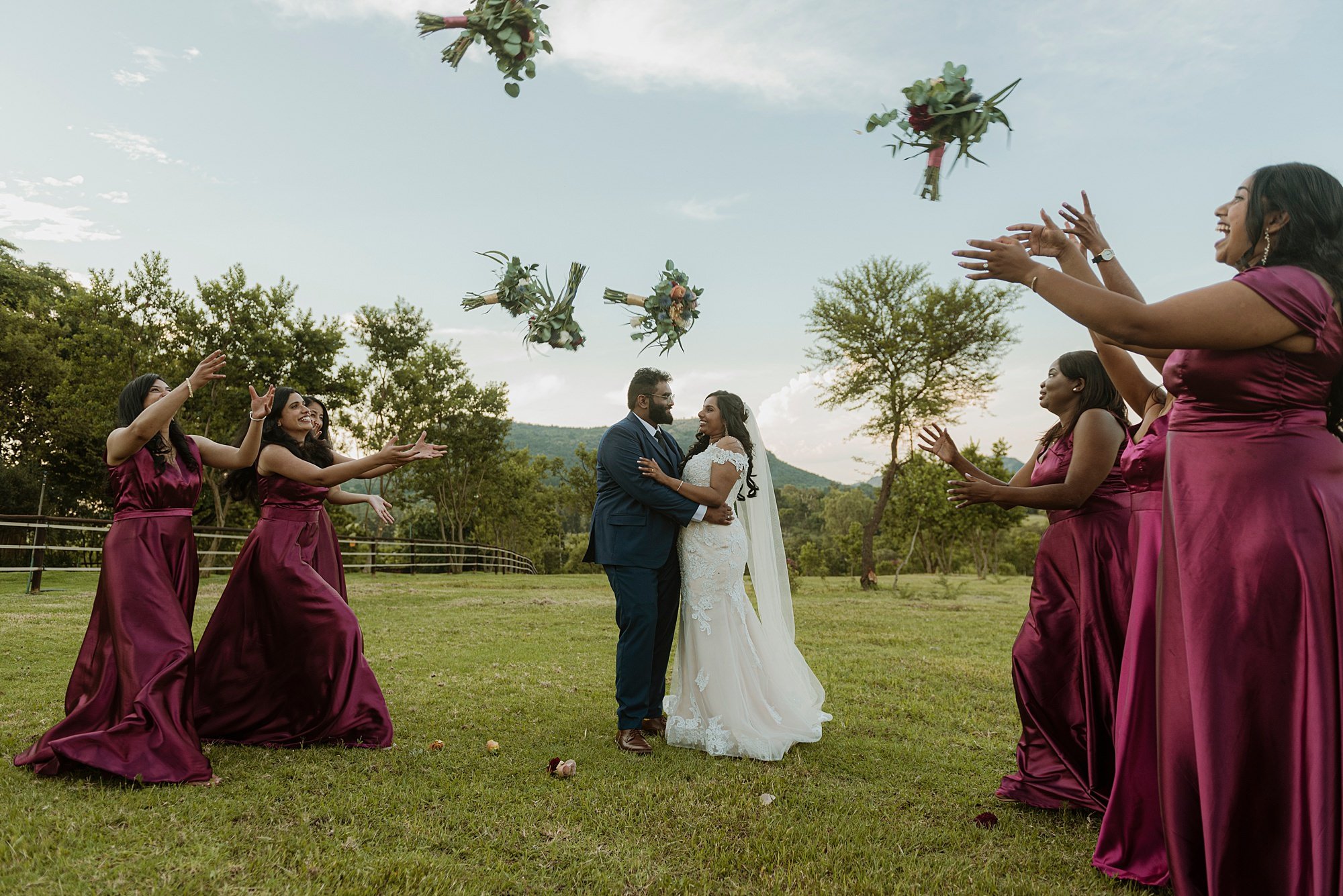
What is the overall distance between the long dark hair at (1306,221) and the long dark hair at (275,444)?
579 cm

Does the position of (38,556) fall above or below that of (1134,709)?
below

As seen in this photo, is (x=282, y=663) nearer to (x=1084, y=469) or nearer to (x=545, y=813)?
(x=545, y=813)

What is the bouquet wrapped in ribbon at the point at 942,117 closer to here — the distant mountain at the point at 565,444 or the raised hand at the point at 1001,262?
the raised hand at the point at 1001,262

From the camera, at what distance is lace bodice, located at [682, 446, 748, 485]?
620 centimetres

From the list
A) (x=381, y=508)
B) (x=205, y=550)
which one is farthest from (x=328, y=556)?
(x=205, y=550)

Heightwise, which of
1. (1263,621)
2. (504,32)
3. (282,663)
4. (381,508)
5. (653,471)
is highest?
(504,32)

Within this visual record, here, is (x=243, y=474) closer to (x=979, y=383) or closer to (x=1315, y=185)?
(x=1315, y=185)

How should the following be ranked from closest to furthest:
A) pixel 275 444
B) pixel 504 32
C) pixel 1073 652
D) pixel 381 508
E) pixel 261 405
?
1. pixel 504 32
2. pixel 1073 652
3. pixel 261 405
4. pixel 275 444
5. pixel 381 508

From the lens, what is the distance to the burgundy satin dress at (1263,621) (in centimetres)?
272

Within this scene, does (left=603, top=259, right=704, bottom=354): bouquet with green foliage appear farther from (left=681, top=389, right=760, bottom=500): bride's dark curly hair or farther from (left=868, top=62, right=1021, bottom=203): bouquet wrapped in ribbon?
(left=868, top=62, right=1021, bottom=203): bouquet wrapped in ribbon

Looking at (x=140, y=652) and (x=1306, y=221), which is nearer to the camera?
(x=1306, y=221)

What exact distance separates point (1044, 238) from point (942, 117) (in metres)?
0.88

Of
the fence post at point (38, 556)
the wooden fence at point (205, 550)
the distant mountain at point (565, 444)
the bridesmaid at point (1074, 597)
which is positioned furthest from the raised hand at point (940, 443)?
the distant mountain at point (565, 444)

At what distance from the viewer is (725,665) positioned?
594 centimetres
